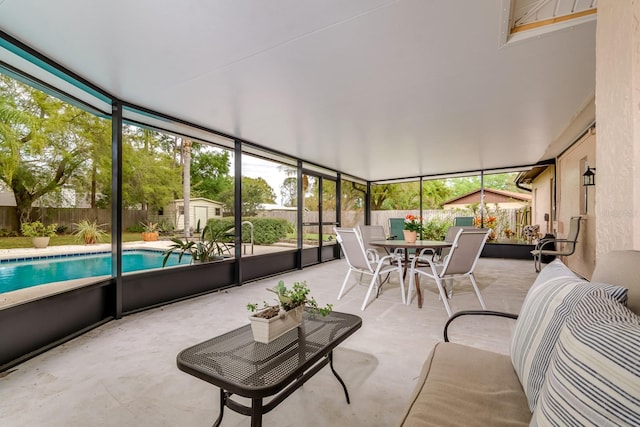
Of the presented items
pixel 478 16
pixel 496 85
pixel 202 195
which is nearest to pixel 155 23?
pixel 478 16

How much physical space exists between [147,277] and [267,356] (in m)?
2.70

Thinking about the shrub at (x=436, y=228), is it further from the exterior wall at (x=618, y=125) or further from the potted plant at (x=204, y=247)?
the exterior wall at (x=618, y=125)

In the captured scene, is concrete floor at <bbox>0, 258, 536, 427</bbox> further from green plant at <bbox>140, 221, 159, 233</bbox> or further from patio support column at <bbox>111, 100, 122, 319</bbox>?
green plant at <bbox>140, 221, 159, 233</bbox>

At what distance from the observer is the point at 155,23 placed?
189 cm

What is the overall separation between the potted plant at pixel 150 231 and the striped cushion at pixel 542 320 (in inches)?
160

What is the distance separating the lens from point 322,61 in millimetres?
2383

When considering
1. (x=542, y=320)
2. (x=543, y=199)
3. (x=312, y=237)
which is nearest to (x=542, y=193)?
(x=543, y=199)

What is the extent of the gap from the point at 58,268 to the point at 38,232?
407 millimetres

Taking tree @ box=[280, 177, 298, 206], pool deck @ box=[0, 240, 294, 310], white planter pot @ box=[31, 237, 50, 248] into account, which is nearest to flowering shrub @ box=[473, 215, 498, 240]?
tree @ box=[280, 177, 298, 206]

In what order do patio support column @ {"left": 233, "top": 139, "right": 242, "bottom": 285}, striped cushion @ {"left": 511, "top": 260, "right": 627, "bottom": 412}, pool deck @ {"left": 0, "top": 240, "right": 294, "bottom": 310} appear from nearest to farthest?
striped cushion @ {"left": 511, "top": 260, "right": 627, "bottom": 412} < pool deck @ {"left": 0, "top": 240, "right": 294, "bottom": 310} < patio support column @ {"left": 233, "top": 139, "right": 242, "bottom": 285}

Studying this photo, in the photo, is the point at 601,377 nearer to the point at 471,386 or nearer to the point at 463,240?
the point at 471,386

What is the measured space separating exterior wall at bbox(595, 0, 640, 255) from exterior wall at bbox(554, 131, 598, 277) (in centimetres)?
369

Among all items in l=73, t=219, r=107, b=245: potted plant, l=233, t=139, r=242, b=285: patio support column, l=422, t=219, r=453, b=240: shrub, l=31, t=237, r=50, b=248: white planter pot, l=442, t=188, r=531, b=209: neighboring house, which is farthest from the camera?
l=442, t=188, r=531, b=209: neighboring house

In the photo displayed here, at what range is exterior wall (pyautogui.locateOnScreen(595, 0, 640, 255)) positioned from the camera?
3.82ft
